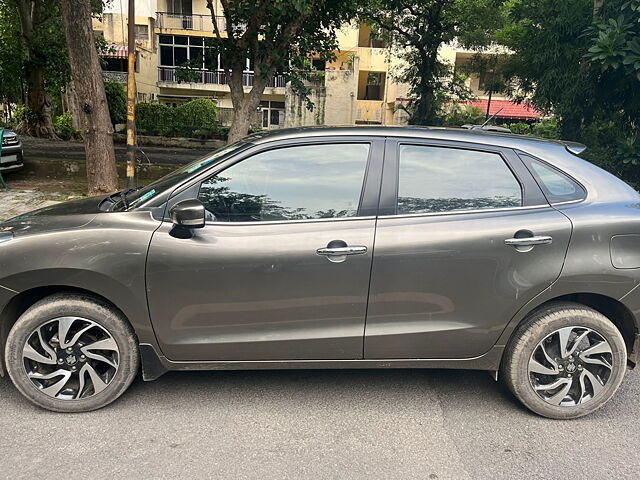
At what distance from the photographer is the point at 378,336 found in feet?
9.57

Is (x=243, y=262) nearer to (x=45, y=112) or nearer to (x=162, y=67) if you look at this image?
(x=45, y=112)

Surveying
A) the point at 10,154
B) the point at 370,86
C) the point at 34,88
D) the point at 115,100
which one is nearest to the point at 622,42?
the point at 10,154

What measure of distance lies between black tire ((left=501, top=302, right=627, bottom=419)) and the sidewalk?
25.0 feet

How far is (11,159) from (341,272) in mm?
9715

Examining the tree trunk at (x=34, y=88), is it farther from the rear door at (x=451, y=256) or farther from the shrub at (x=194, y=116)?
the rear door at (x=451, y=256)

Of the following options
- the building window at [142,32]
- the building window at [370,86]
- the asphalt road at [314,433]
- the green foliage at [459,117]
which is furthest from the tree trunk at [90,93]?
the building window at [142,32]

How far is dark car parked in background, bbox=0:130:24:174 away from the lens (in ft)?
31.4

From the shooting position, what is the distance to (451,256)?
2.86 metres

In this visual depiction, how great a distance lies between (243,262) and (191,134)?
772 inches

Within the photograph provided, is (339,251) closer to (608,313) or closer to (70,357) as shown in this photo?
(70,357)

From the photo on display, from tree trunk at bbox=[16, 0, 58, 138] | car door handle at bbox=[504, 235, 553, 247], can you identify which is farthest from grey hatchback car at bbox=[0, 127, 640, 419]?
tree trunk at bbox=[16, 0, 58, 138]

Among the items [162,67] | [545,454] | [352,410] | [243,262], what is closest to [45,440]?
[243,262]

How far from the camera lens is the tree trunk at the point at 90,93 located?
756 cm

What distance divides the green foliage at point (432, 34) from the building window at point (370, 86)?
33.2ft
